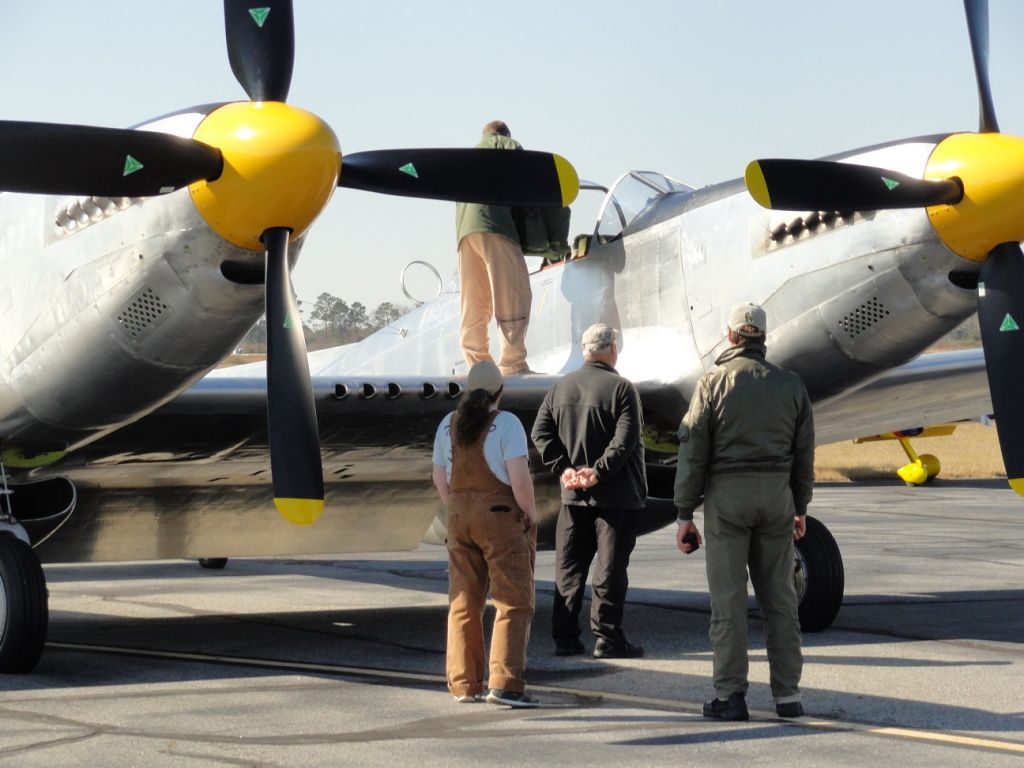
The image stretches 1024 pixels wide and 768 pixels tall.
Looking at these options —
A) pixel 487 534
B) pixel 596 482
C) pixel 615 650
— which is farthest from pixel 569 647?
pixel 487 534

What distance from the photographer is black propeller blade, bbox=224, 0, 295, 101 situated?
7.34m

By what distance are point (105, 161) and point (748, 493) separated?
342cm

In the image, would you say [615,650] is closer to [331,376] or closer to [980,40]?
[331,376]

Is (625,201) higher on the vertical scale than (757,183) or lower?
higher

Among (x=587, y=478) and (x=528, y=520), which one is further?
(x=587, y=478)

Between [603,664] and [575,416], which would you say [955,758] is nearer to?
[603,664]

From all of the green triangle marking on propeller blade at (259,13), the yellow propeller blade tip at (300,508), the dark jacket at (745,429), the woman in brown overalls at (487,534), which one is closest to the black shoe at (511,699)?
the woman in brown overalls at (487,534)

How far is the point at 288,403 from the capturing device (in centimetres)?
735

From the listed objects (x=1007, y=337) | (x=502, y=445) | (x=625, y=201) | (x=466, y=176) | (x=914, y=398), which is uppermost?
(x=625, y=201)

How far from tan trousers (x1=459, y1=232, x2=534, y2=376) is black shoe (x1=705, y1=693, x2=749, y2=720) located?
4.15 metres

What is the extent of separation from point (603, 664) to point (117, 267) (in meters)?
3.40

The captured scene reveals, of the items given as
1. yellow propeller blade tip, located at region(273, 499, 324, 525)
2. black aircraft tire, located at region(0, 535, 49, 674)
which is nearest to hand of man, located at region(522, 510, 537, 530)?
yellow propeller blade tip, located at region(273, 499, 324, 525)

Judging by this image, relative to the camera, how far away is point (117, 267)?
743cm

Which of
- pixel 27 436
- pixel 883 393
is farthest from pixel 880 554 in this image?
pixel 27 436
